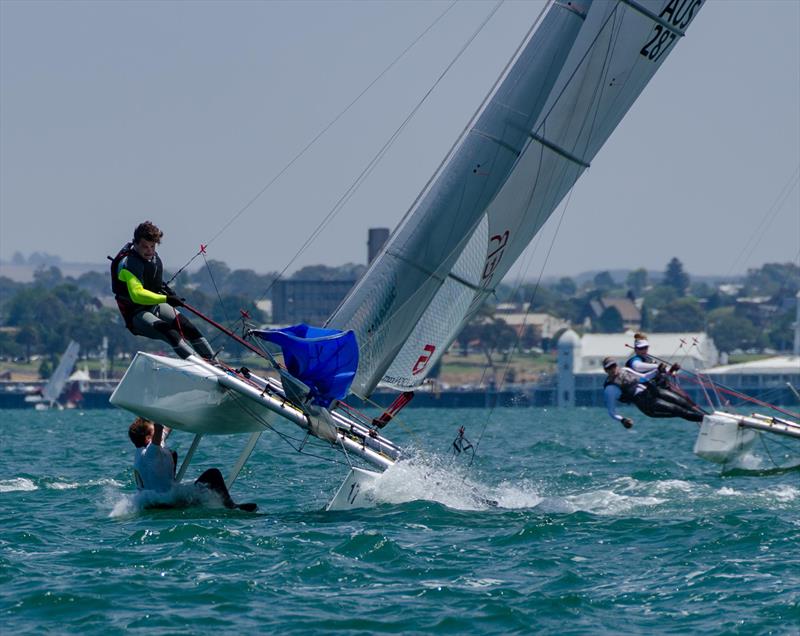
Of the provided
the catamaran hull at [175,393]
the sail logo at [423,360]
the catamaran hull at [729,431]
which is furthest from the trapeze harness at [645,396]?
the catamaran hull at [175,393]

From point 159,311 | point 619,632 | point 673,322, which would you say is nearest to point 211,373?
point 159,311

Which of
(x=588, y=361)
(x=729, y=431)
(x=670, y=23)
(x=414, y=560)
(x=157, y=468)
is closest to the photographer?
(x=414, y=560)

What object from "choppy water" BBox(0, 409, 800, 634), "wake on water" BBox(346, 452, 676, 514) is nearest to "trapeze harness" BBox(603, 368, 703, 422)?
"choppy water" BBox(0, 409, 800, 634)

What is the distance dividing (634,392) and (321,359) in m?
4.10

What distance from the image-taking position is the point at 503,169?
552 inches

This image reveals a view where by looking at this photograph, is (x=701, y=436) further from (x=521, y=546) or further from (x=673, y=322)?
(x=673, y=322)

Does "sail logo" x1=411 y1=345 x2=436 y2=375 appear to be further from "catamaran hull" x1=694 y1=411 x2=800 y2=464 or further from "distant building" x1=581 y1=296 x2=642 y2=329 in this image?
"distant building" x1=581 y1=296 x2=642 y2=329

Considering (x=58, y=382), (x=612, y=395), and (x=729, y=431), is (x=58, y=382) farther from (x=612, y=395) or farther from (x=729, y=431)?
(x=612, y=395)

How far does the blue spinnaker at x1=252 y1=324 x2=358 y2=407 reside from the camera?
42.6 feet

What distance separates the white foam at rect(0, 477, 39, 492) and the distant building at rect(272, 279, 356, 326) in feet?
348

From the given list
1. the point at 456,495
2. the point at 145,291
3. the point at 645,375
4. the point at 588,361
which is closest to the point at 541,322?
the point at 588,361

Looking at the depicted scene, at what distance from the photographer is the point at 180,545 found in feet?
37.3

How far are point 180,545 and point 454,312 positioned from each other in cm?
414

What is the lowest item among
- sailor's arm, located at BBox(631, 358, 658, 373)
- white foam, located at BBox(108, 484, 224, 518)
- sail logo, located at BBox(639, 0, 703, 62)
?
white foam, located at BBox(108, 484, 224, 518)
